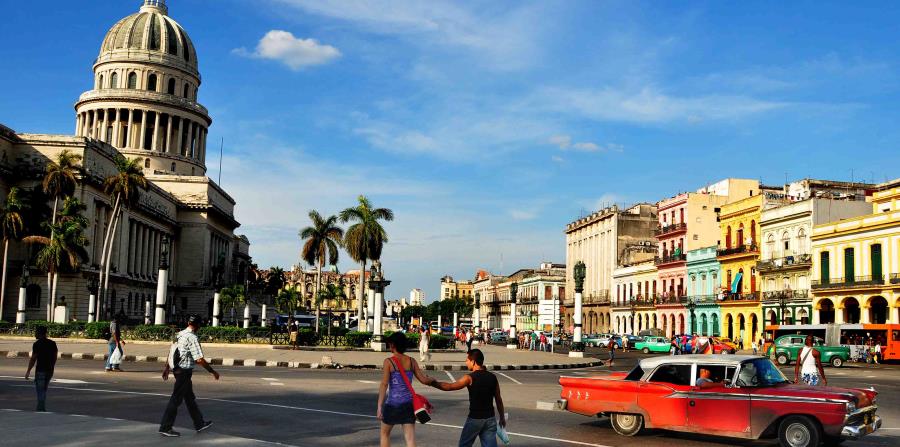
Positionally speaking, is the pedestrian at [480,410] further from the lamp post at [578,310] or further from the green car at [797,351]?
the green car at [797,351]

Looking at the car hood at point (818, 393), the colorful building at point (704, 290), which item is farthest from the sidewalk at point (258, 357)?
the colorful building at point (704, 290)

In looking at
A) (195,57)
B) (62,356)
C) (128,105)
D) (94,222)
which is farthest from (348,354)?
(195,57)

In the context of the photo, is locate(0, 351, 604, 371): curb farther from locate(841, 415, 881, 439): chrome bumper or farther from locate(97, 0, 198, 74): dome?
locate(97, 0, 198, 74): dome

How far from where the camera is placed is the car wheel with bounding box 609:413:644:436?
1317 cm

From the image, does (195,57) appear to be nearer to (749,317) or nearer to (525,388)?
(749,317)

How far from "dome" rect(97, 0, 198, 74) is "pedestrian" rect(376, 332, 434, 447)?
11035cm

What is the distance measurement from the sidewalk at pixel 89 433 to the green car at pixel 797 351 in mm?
40039

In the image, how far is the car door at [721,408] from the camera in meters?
12.2

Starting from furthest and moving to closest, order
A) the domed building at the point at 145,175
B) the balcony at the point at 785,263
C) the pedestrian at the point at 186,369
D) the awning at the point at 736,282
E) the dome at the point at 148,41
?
the dome at the point at 148,41 → the domed building at the point at 145,175 → the awning at the point at 736,282 → the balcony at the point at 785,263 → the pedestrian at the point at 186,369

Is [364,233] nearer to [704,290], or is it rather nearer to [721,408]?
[704,290]

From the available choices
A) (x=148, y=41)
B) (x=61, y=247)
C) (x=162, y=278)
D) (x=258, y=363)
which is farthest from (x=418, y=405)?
(x=148, y=41)

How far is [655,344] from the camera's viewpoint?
57500 mm

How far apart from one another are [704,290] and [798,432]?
2530 inches

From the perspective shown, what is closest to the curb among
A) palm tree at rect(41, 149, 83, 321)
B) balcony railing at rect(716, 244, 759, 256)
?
palm tree at rect(41, 149, 83, 321)
